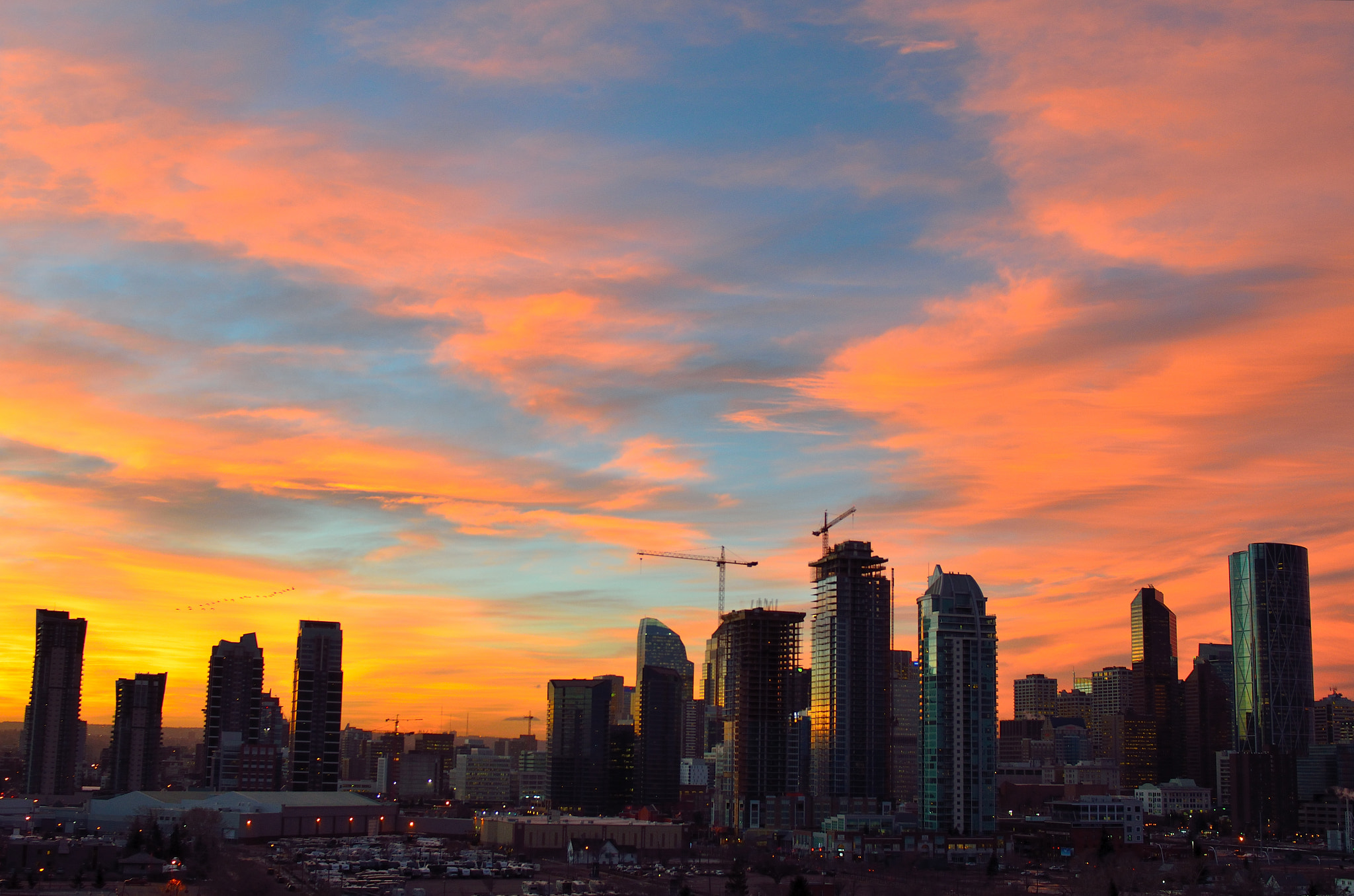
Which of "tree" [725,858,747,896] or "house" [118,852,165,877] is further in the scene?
"house" [118,852,165,877]

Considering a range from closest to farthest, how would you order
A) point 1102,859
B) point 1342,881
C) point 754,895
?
1. point 754,895
2. point 1342,881
3. point 1102,859

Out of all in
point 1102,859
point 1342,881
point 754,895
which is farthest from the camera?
point 1102,859

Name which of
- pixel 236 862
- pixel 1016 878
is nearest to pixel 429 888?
pixel 236 862

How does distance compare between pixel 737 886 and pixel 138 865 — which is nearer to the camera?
pixel 737 886

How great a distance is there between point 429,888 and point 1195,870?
102 metres

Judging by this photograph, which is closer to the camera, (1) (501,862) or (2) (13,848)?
(2) (13,848)

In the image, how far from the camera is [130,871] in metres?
163

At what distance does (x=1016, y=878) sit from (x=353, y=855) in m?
93.9

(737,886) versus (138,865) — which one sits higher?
(737,886)

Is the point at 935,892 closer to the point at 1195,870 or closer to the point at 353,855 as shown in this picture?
the point at 1195,870

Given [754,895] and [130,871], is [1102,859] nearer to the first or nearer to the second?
[754,895]

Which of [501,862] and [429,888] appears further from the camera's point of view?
[501,862]

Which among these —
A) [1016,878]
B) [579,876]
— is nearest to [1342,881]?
[1016,878]

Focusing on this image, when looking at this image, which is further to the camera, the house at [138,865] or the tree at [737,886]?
the house at [138,865]
